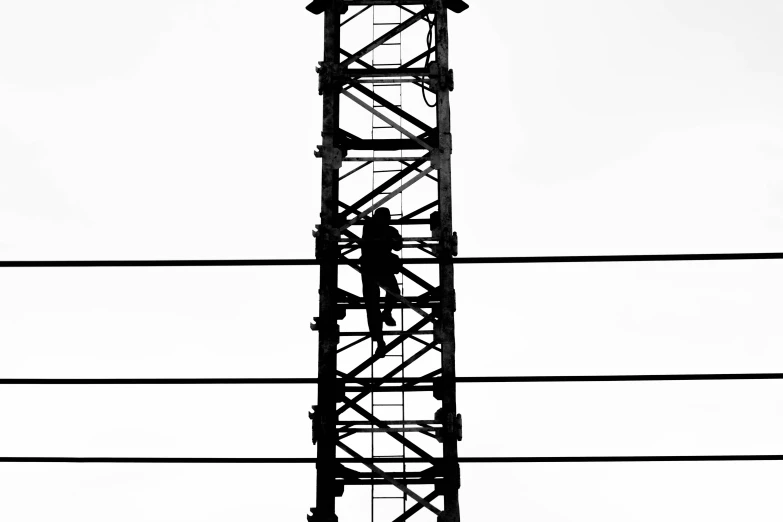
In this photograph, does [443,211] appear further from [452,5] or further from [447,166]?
[452,5]

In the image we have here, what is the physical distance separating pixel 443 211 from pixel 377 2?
Result: 253 cm

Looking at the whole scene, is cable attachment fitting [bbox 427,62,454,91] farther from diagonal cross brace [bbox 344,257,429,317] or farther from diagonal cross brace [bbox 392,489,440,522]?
diagonal cross brace [bbox 392,489,440,522]

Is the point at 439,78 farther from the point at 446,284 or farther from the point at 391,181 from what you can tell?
the point at 446,284

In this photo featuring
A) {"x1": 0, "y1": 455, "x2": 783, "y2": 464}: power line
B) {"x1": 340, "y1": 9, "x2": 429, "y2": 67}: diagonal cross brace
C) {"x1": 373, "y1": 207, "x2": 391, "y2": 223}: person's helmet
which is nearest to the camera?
{"x1": 0, "y1": 455, "x2": 783, "y2": 464}: power line

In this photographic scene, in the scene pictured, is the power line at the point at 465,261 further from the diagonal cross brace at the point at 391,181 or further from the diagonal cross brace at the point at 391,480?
the diagonal cross brace at the point at 391,480

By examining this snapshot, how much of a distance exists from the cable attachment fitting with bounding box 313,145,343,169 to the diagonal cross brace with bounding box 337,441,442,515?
2.98 metres

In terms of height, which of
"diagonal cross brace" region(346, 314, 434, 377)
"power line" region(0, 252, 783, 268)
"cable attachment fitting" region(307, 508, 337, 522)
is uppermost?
"power line" region(0, 252, 783, 268)

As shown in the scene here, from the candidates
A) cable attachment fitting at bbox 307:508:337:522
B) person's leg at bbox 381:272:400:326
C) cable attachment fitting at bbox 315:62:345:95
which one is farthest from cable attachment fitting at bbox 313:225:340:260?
cable attachment fitting at bbox 307:508:337:522

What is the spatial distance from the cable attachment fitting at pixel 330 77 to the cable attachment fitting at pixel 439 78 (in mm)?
957

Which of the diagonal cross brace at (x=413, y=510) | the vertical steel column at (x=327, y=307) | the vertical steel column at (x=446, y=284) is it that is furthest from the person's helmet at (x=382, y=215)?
the diagonal cross brace at (x=413, y=510)

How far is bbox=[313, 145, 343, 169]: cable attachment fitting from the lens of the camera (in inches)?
638

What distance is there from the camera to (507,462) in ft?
51.1

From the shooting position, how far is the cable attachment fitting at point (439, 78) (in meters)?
16.3

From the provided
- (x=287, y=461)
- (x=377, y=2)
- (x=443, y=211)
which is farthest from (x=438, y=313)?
(x=377, y=2)
